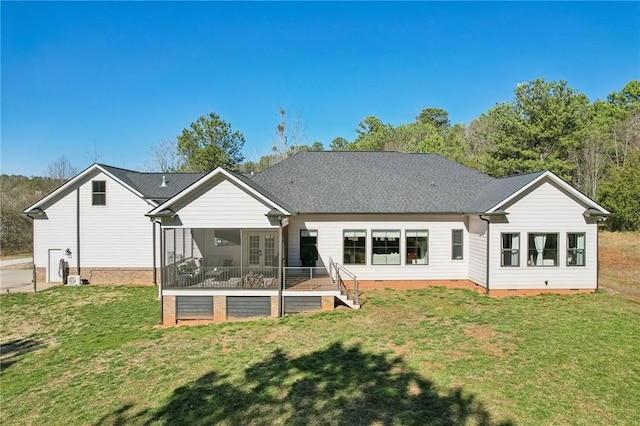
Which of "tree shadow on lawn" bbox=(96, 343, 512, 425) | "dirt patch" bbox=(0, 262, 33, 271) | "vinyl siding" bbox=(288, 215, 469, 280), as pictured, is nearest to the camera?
"tree shadow on lawn" bbox=(96, 343, 512, 425)

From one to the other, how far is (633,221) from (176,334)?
3218cm

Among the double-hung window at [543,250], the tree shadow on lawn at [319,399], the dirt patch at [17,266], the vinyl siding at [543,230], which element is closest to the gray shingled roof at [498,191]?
the vinyl siding at [543,230]

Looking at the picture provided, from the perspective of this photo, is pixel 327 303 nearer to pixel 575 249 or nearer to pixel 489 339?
pixel 489 339

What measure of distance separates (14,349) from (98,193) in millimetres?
10805

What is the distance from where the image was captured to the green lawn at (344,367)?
7.50 m

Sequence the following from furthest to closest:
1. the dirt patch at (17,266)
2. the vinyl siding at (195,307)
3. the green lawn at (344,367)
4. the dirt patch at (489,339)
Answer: the dirt patch at (17,266)
the vinyl siding at (195,307)
the dirt patch at (489,339)
the green lawn at (344,367)

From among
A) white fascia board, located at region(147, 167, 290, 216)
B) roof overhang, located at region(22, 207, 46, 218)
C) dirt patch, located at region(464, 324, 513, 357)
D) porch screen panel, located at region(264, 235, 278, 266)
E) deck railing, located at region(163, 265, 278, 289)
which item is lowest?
dirt patch, located at region(464, 324, 513, 357)

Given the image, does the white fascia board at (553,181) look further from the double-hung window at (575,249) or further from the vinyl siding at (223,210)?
the vinyl siding at (223,210)

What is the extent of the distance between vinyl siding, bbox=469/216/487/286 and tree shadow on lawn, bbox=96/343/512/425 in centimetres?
892

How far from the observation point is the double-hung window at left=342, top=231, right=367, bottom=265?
59.4 ft

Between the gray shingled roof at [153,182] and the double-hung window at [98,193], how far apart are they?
0.90 metres

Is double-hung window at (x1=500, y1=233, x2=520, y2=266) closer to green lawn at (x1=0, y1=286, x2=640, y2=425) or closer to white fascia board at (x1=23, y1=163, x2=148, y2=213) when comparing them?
green lawn at (x1=0, y1=286, x2=640, y2=425)

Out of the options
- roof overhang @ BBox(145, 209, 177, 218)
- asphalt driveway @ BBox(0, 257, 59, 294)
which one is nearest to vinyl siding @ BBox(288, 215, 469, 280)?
roof overhang @ BBox(145, 209, 177, 218)

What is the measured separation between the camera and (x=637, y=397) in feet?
25.0
